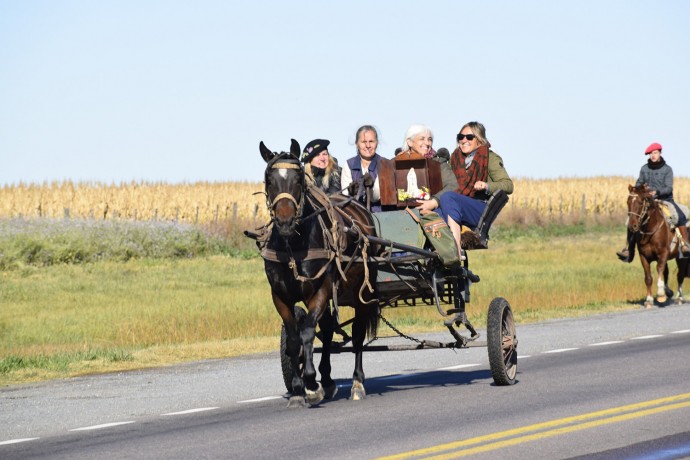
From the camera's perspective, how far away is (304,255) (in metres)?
12.7

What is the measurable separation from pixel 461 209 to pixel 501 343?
1.55 meters

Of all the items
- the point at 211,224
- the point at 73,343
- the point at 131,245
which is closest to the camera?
the point at 73,343

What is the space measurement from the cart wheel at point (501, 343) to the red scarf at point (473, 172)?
134 cm

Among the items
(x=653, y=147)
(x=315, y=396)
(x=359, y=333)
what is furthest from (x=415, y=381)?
(x=653, y=147)

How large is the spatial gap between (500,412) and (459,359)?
612cm

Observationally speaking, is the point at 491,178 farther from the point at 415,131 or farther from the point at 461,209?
the point at 415,131

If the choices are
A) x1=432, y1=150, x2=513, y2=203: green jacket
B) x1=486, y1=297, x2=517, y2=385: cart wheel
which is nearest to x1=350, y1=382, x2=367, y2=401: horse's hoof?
x1=486, y1=297, x2=517, y2=385: cart wheel

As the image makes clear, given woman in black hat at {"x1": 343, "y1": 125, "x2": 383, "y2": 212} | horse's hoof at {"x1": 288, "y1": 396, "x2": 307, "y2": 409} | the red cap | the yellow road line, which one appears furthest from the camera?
the red cap

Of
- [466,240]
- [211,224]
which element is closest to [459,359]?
[466,240]

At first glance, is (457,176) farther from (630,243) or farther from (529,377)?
(630,243)

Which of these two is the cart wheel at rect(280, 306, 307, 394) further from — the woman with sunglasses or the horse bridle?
the woman with sunglasses

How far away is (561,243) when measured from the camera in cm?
6106

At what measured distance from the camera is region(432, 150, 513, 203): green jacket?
1459 centimetres

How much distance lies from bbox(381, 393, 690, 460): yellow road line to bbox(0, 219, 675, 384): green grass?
8680 mm
